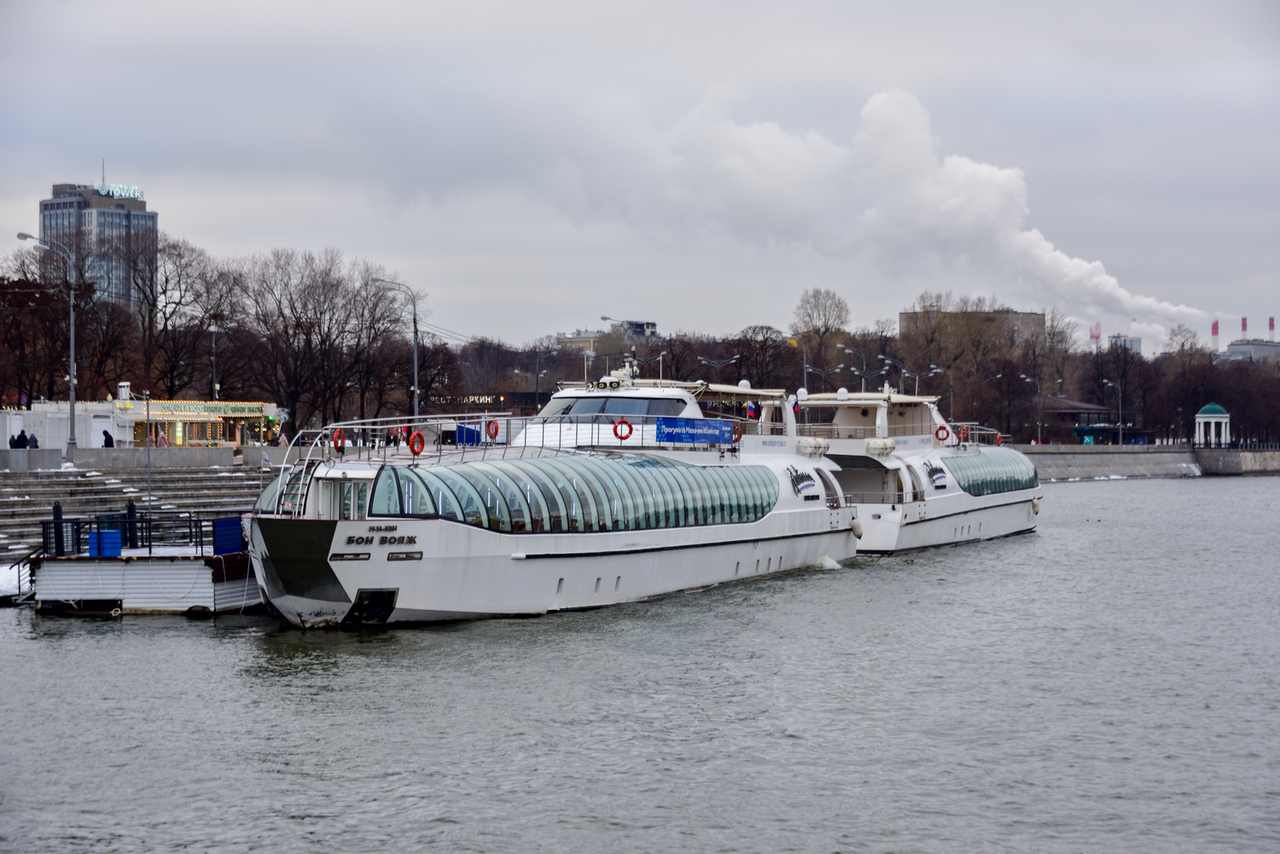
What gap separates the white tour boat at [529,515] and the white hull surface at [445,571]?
4 centimetres

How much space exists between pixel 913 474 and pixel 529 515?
24.7 metres

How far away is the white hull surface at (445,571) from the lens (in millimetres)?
28359

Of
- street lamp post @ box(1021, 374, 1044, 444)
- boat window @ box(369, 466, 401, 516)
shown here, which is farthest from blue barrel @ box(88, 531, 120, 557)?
street lamp post @ box(1021, 374, 1044, 444)

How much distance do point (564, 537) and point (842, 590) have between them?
11141 mm

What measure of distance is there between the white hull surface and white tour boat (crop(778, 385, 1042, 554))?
16.2 meters

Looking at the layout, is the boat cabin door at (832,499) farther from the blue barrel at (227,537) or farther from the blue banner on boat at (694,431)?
the blue barrel at (227,537)

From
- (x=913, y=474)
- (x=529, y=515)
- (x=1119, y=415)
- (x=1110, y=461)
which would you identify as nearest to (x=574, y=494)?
(x=529, y=515)

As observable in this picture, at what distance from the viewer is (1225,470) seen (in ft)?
459

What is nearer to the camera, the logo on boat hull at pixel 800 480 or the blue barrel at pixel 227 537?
the blue barrel at pixel 227 537

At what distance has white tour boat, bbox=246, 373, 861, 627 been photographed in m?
28.7

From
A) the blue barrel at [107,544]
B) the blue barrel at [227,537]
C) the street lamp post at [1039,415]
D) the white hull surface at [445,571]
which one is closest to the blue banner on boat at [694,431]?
the white hull surface at [445,571]

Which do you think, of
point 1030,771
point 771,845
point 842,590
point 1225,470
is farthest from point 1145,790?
point 1225,470

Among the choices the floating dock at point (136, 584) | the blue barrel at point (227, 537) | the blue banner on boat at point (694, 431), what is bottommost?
the floating dock at point (136, 584)

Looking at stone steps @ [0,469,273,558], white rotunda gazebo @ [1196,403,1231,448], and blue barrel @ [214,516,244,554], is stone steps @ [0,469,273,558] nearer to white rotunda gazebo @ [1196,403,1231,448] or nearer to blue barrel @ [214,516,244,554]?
blue barrel @ [214,516,244,554]
